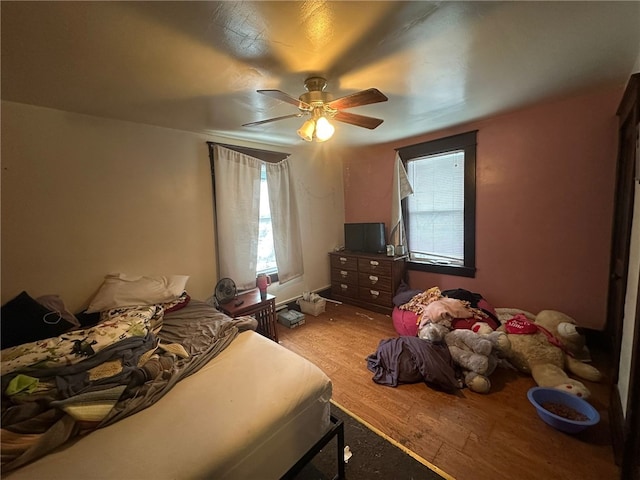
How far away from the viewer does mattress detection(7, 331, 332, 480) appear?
870 mm

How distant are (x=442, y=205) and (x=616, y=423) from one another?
7.53 feet

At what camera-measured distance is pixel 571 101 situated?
2.26 meters

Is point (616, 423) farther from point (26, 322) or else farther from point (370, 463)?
point (26, 322)

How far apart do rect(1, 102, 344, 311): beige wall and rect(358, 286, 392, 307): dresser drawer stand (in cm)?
198

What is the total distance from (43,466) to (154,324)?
3.30ft

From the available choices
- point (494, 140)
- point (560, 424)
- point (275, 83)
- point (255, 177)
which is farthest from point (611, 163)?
point (255, 177)

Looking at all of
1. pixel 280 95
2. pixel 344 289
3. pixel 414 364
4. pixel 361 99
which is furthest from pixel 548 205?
pixel 280 95

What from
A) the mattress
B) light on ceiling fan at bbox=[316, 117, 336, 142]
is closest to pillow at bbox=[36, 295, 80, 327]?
the mattress

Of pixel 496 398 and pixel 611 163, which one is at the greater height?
pixel 611 163

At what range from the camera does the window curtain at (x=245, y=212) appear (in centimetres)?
275

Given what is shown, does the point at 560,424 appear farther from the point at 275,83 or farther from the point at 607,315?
the point at 275,83

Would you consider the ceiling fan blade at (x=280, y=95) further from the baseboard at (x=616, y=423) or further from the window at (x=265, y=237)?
the baseboard at (x=616, y=423)

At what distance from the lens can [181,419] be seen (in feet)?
3.43

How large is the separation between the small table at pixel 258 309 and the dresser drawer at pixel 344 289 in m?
1.38
